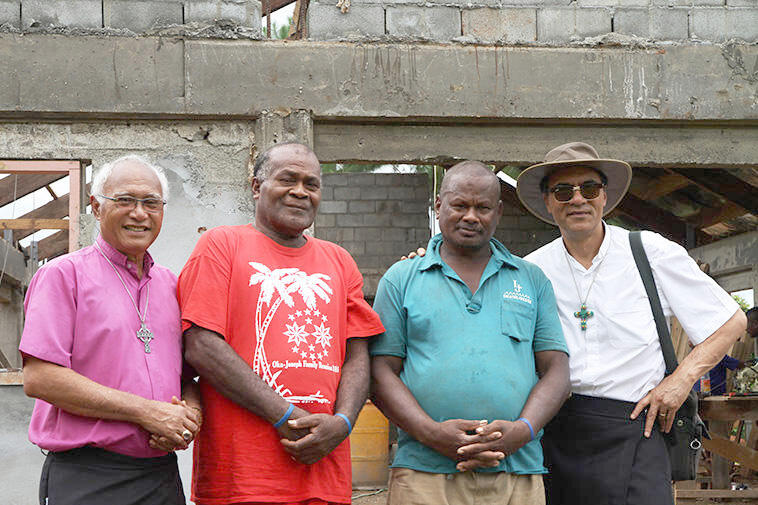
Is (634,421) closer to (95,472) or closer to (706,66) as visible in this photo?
(95,472)

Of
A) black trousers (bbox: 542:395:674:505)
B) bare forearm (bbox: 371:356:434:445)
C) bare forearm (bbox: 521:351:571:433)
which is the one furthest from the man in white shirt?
bare forearm (bbox: 371:356:434:445)

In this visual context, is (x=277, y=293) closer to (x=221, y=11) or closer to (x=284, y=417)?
(x=284, y=417)

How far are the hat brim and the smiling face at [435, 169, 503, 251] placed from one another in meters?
0.33

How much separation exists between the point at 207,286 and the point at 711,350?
194 centimetres

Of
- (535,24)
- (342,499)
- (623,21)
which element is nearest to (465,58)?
(535,24)

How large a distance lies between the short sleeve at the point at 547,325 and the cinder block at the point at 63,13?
321 cm

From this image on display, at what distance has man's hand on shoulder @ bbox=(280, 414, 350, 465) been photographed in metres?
2.66

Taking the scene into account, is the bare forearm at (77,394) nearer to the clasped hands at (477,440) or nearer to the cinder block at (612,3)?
the clasped hands at (477,440)

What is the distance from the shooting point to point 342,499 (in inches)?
111

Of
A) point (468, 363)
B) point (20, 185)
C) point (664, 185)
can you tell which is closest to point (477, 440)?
point (468, 363)

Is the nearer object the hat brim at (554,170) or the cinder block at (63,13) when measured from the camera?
the hat brim at (554,170)

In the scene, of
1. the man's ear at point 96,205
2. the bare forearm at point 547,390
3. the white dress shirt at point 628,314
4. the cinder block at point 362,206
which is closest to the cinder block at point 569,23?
A: the white dress shirt at point 628,314

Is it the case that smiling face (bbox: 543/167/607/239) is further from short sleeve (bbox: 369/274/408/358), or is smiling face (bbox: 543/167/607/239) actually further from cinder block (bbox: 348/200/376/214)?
cinder block (bbox: 348/200/376/214)

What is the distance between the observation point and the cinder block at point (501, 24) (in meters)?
5.11
